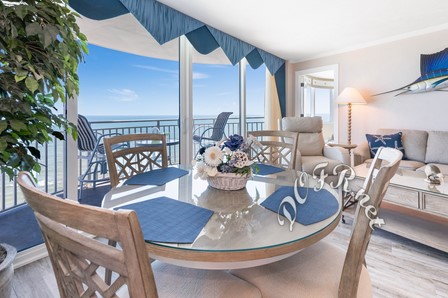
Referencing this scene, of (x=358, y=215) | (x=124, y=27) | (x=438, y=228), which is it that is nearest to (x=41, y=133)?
(x=358, y=215)

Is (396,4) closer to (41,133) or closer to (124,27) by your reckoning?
(124,27)

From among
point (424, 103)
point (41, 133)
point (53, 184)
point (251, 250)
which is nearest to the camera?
point (251, 250)

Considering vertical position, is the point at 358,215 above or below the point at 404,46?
below

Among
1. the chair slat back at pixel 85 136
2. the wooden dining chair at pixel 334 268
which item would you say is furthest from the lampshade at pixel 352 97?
the chair slat back at pixel 85 136

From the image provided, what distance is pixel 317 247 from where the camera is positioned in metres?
1.19

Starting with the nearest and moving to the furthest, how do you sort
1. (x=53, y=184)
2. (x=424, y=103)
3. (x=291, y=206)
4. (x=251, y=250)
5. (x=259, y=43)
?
1. (x=251, y=250)
2. (x=291, y=206)
3. (x=53, y=184)
4. (x=424, y=103)
5. (x=259, y=43)

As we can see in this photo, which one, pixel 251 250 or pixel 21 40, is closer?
pixel 251 250

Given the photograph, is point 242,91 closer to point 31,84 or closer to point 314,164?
point 314,164

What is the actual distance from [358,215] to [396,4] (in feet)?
10.1

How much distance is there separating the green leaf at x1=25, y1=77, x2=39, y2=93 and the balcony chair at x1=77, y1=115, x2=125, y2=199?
5.12 feet

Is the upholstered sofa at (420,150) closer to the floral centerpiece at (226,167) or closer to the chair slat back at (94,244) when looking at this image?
the floral centerpiece at (226,167)

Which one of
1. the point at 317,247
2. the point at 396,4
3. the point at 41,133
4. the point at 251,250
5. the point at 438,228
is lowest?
the point at 438,228

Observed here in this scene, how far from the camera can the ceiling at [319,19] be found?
275cm

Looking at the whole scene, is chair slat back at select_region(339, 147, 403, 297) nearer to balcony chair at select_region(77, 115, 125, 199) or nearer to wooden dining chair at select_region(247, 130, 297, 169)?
wooden dining chair at select_region(247, 130, 297, 169)
